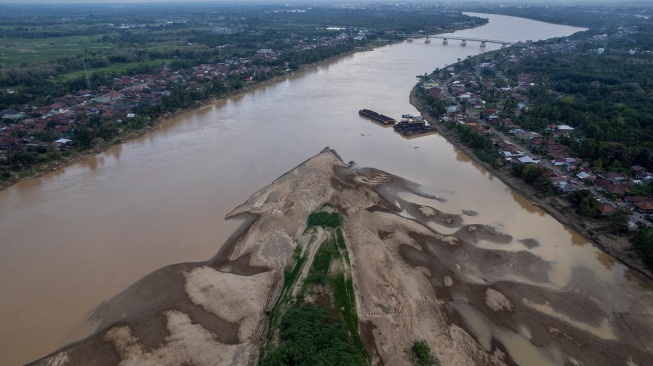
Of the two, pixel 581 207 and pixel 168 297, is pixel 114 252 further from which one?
pixel 581 207

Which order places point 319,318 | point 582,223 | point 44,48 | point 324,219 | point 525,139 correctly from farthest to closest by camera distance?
point 44,48
point 525,139
point 582,223
point 324,219
point 319,318

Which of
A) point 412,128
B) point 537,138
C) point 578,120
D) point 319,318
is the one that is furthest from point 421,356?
point 578,120

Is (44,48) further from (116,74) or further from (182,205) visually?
(182,205)

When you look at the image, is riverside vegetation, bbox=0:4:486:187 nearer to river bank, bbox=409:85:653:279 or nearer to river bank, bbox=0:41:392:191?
river bank, bbox=0:41:392:191

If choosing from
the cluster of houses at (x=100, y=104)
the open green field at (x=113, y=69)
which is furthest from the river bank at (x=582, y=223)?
the open green field at (x=113, y=69)

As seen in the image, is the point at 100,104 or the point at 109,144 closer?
the point at 109,144

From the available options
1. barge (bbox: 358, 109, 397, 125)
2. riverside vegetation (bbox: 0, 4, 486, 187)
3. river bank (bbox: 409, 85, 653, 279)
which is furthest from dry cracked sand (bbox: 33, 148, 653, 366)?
riverside vegetation (bbox: 0, 4, 486, 187)

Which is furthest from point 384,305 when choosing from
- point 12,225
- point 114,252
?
point 12,225
